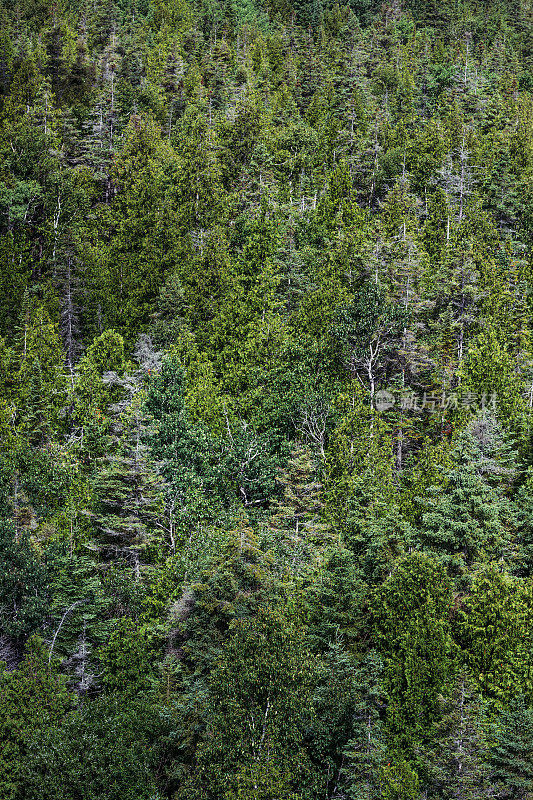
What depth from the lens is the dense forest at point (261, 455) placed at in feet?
91.5

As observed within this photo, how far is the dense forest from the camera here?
27.9 meters

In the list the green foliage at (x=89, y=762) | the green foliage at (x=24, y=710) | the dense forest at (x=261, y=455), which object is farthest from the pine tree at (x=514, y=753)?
the green foliage at (x=24, y=710)

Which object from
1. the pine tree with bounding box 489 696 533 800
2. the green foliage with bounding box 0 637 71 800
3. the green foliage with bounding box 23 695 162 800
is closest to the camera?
the green foliage with bounding box 23 695 162 800

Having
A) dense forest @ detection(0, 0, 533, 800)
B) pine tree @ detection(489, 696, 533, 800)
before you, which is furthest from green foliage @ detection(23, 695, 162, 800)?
pine tree @ detection(489, 696, 533, 800)

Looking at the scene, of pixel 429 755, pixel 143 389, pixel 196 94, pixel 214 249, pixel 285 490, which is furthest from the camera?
pixel 196 94

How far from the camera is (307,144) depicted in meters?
78.4

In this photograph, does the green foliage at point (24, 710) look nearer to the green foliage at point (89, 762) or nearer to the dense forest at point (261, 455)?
the dense forest at point (261, 455)

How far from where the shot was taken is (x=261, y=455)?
42.3m

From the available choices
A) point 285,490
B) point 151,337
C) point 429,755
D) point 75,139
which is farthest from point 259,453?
point 75,139

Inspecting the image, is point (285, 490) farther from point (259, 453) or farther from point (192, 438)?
point (192, 438)

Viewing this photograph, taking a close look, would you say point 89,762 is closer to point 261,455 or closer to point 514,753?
point 514,753

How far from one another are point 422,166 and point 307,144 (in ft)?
41.8

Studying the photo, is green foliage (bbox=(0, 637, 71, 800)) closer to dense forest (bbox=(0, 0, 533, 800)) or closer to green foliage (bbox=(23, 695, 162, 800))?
dense forest (bbox=(0, 0, 533, 800))

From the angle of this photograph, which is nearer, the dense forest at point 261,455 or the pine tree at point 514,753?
the pine tree at point 514,753
